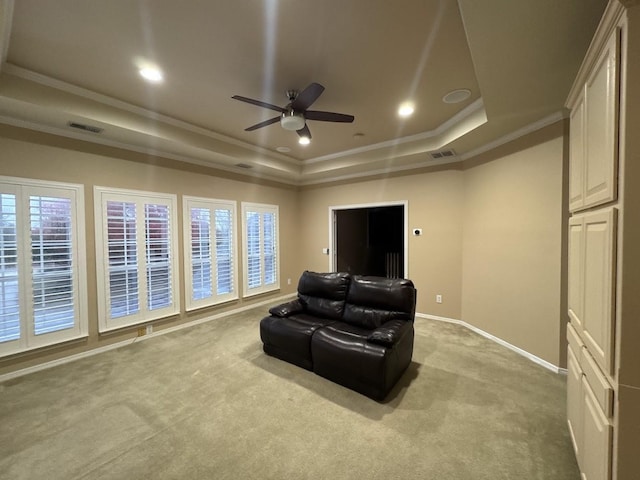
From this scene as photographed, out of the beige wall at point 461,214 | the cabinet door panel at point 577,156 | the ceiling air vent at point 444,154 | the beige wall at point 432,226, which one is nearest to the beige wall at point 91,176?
the beige wall at point 461,214

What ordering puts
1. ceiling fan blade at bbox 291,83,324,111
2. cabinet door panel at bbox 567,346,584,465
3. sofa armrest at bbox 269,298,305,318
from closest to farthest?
cabinet door panel at bbox 567,346,584,465, ceiling fan blade at bbox 291,83,324,111, sofa armrest at bbox 269,298,305,318

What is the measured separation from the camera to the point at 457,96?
9.24 feet

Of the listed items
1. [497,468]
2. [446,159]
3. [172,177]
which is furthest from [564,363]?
[172,177]

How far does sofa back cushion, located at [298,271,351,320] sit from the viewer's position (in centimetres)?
332

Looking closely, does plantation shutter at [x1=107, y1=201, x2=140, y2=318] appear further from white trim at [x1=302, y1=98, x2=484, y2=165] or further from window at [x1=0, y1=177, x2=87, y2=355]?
white trim at [x1=302, y1=98, x2=484, y2=165]

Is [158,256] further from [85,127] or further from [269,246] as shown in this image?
[269,246]

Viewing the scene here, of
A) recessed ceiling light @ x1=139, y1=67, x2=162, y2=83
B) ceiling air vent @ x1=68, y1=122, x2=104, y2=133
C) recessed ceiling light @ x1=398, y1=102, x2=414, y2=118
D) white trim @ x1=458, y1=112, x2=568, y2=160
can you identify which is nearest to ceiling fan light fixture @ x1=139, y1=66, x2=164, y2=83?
recessed ceiling light @ x1=139, y1=67, x2=162, y2=83

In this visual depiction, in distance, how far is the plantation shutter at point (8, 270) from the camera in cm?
263

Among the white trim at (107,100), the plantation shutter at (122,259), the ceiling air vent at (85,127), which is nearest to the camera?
the white trim at (107,100)

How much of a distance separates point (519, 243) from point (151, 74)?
4405 millimetres

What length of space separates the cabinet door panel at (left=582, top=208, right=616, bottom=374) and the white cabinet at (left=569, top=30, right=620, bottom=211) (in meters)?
0.11

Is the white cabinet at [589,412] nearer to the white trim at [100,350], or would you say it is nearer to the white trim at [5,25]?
the white trim at [5,25]

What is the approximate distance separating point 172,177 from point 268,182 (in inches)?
75.4

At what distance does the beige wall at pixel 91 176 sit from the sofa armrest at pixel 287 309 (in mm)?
1770
